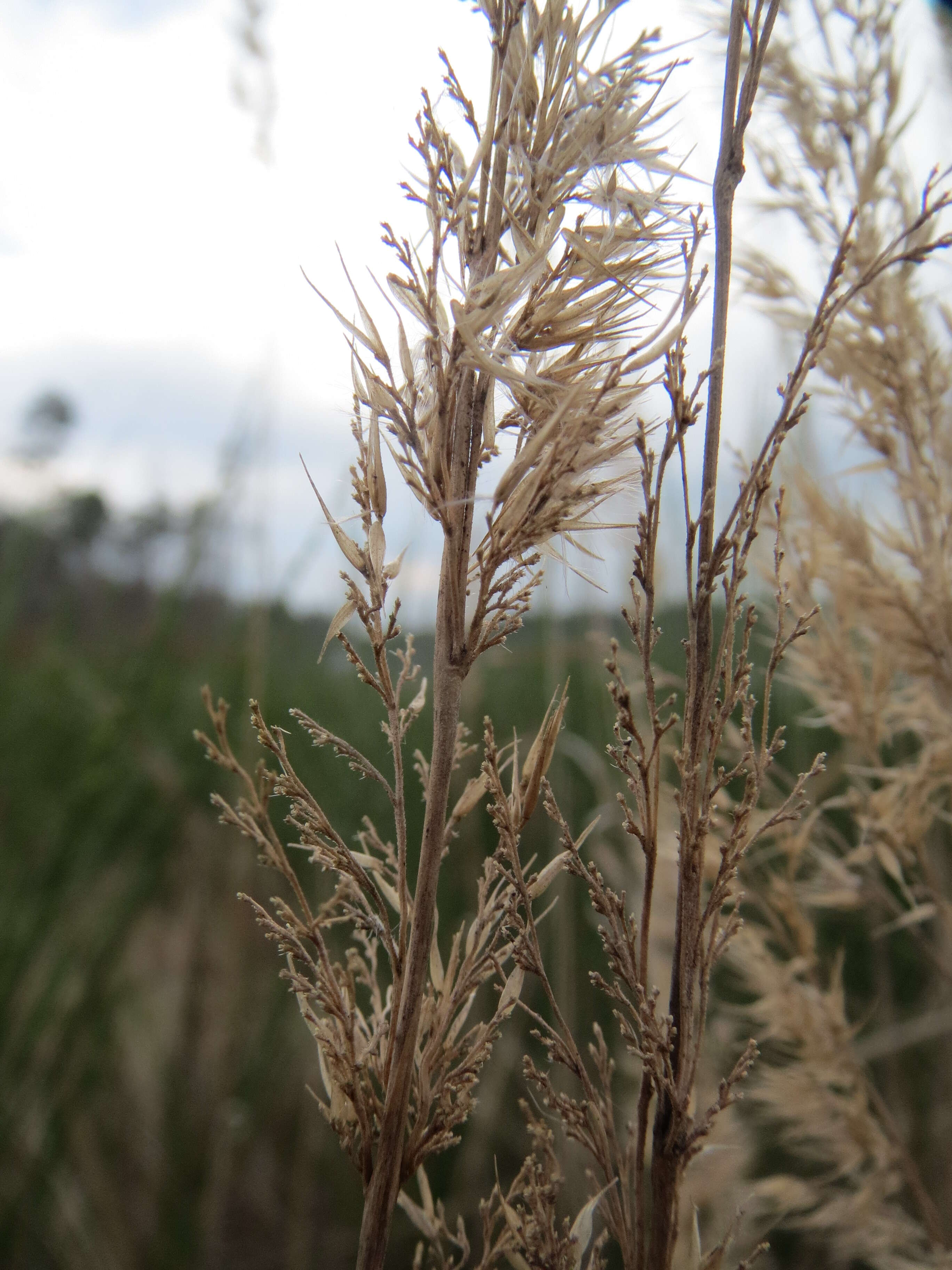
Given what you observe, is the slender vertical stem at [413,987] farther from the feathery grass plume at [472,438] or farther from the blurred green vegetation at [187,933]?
the blurred green vegetation at [187,933]

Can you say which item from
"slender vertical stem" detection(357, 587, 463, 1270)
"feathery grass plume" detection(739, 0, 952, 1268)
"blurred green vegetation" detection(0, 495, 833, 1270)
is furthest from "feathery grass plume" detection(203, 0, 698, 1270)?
"blurred green vegetation" detection(0, 495, 833, 1270)

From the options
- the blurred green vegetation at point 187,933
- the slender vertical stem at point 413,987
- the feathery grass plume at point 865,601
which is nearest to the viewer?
the slender vertical stem at point 413,987

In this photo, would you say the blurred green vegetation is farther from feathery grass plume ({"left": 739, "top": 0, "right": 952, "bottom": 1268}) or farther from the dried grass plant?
the dried grass plant

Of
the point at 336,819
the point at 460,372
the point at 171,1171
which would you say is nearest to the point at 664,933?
the point at 460,372

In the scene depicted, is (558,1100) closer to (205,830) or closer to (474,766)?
(474,766)

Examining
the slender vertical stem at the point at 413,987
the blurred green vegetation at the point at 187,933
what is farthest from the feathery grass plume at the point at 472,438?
the blurred green vegetation at the point at 187,933

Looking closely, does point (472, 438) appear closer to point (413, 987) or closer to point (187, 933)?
point (413, 987)
